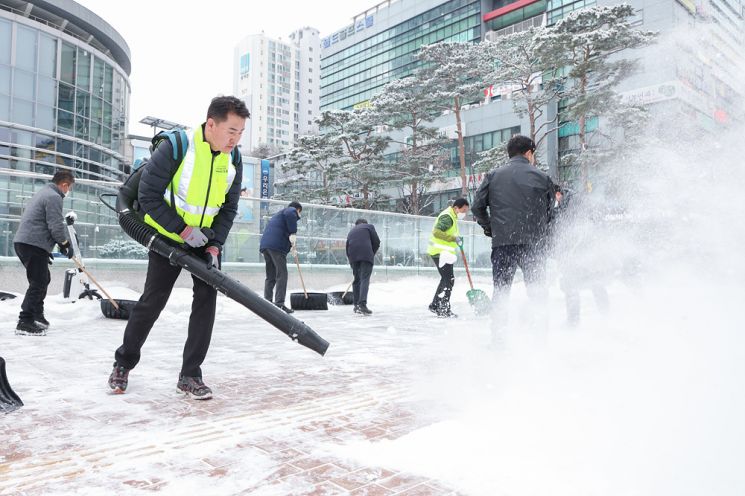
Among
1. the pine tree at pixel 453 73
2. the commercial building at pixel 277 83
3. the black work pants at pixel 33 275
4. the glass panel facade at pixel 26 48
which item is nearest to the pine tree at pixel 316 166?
the pine tree at pixel 453 73

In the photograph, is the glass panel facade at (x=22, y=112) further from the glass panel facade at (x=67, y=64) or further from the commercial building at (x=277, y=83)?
the commercial building at (x=277, y=83)

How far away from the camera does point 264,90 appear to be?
12925 cm

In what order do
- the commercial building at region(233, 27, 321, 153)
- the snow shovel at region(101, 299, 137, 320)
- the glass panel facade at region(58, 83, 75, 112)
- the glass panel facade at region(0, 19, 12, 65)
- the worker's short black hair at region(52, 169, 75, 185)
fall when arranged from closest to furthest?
the worker's short black hair at region(52, 169, 75, 185) → the snow shovel at region(101, 299, 137, 320) → the glass panel facade at region(0, 19, 12, 65) → the glass panel facade at region(58, 83, 75, 112) → the commercial building at region(233, 27, 321, 153)

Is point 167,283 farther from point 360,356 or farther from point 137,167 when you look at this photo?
point 360,356

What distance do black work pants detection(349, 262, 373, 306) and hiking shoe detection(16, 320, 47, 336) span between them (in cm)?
467

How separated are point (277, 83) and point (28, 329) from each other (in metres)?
131

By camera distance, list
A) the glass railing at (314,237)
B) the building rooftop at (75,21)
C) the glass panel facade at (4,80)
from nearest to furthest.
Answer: the glass railing at (314,237) → the glass panel facade at (4,80) → the building rooftop at (75,21)

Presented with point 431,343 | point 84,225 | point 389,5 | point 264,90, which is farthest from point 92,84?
point 264,90

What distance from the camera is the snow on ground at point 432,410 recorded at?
2.15 meters

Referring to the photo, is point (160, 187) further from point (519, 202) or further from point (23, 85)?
point (23, 85)

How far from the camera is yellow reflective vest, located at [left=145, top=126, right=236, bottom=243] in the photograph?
10.8 feet

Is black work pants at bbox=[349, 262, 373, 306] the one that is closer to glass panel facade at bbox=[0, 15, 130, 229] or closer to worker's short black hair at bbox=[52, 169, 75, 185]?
worker's short black hair at bbox=[52, 169, 75, 185]

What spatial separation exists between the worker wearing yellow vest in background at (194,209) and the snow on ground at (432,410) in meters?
0.30

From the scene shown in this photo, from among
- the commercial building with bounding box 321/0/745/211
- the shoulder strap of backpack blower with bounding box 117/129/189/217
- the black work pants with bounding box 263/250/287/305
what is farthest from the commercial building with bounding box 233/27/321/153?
the shoulder strap of backpack blower with bounding box 117/129/189/217
